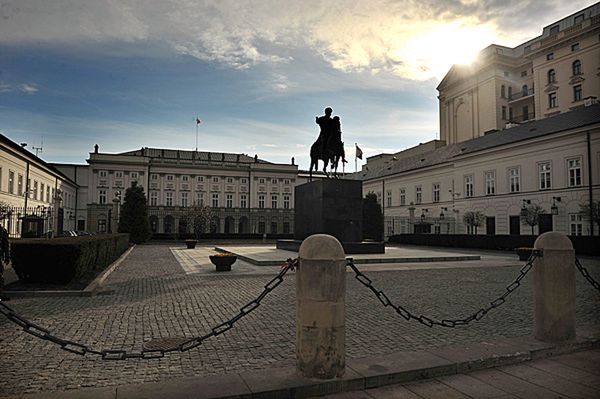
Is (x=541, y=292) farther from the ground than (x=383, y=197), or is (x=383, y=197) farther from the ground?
(x=383, y=197)

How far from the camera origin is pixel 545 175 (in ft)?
119

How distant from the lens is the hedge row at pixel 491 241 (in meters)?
25.5

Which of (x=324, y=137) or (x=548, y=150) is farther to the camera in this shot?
(x=548, y=150)

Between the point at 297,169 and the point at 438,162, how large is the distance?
41145 millimetres

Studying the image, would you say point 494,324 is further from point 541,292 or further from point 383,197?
point 383,197

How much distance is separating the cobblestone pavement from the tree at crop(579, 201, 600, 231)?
744 inches

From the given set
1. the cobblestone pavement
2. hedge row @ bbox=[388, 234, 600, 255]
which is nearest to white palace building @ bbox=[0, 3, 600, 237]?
hedge row @ bbox=[388, 234, 600, 255]

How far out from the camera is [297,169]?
88.6 m

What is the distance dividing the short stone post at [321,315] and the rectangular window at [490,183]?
41281mm

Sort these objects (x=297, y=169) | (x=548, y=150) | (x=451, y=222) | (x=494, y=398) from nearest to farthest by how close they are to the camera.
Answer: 1. (x=494, y=398)
2. (x=548, y=150)
3. (x=451, y=222)
4. (x=297, y=169)

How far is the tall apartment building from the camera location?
157 feet

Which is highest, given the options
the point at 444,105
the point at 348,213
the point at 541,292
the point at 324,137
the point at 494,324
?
the point at 444,105

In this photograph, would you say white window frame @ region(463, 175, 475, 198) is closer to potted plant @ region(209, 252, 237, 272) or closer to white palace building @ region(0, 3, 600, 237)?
white palace building @ region(0, 3, 600, 237)

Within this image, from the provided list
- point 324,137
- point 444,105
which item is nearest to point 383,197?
point 444,105
